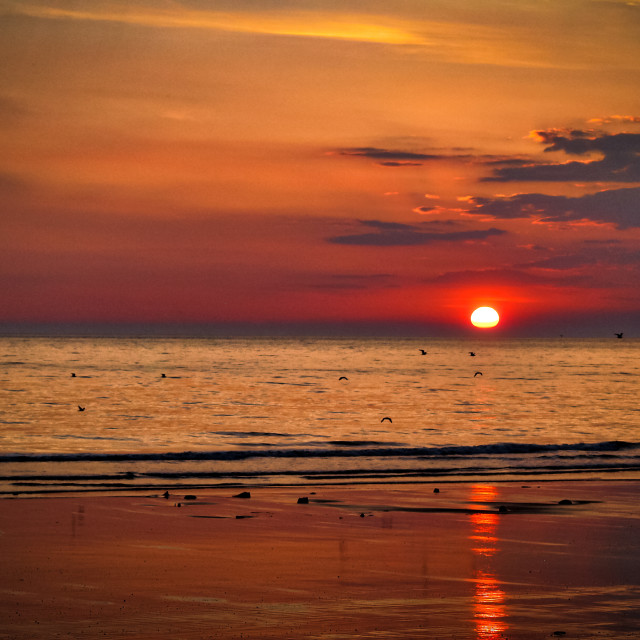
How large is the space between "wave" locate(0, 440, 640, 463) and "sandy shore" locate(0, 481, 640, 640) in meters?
12.2

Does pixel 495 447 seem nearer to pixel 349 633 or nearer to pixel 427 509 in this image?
pixel 427 509

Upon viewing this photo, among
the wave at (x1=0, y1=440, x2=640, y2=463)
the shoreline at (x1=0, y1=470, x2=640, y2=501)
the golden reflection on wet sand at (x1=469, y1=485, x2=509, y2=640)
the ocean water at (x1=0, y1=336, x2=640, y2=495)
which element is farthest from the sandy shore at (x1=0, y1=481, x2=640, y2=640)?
the wave at (x1=0, y1=440, x2=640, y2=463)

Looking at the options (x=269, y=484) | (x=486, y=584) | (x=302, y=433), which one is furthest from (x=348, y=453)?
(x=486, y=584)

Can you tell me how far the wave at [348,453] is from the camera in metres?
33.2

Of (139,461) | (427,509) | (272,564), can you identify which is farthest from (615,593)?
(139,461)

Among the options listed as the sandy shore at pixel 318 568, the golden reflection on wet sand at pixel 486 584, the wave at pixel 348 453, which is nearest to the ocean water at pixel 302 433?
the wave at pixel 348 453

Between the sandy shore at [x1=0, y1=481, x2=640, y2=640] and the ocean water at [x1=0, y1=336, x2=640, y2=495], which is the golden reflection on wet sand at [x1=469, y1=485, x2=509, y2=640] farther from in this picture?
the ocean water at [x1=0, y1=336, x2=640, y2=495]

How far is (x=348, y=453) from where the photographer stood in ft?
120

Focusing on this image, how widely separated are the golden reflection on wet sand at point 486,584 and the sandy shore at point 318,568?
0.04 meters

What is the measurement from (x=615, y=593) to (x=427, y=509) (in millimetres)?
8054

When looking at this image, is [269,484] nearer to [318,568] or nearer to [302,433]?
[318,568]

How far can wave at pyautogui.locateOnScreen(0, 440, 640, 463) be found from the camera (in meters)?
33.2

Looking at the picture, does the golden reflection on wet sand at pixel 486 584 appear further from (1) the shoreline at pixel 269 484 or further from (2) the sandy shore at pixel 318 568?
(1) the shoreline at pixel 269 484

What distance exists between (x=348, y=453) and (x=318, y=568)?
22.9m
